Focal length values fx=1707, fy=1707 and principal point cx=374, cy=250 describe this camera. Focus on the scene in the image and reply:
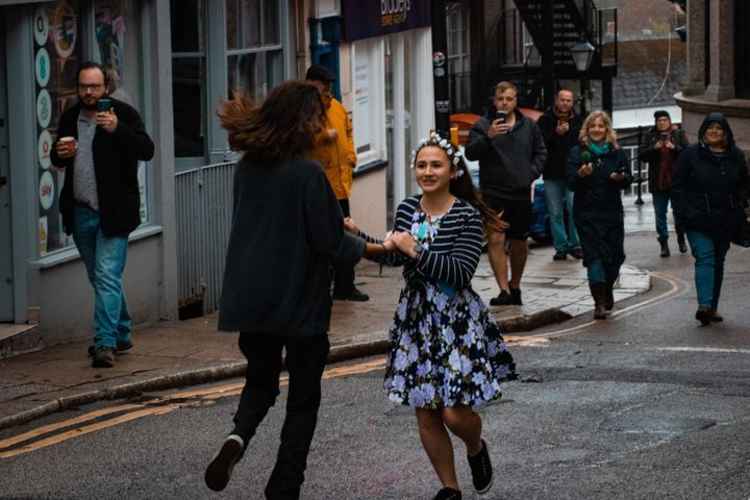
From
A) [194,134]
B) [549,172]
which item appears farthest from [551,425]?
[549,172]

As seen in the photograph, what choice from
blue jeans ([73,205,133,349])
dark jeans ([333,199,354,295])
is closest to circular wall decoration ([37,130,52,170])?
blue jeans ([73,205,133,349])

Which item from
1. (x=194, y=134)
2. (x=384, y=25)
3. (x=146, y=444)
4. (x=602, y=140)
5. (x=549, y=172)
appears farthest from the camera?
(x=384, y=25)

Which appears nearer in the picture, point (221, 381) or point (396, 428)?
point (396, 428)

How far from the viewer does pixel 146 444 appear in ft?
Result: 29.6

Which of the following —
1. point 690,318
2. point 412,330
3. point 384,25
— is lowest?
point 690,318

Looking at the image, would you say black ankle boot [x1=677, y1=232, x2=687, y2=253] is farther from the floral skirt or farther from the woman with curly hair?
the woman with curly hair

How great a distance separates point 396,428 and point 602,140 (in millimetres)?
5635

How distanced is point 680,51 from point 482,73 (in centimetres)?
1706

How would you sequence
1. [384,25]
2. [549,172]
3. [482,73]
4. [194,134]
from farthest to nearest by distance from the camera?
[482,73], [384,25], [549,172], [194,134]

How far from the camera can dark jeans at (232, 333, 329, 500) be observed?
7156mm

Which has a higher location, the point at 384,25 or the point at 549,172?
the point at 384,25

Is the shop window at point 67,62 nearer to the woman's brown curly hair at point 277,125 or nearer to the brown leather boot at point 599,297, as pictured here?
the brown leather boot at point 599,297

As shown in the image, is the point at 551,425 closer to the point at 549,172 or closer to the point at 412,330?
the point at 412,330

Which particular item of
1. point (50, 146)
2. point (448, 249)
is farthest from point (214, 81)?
point (448, 249)
